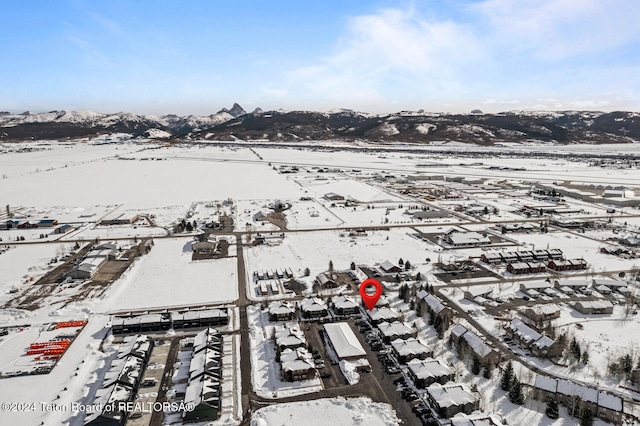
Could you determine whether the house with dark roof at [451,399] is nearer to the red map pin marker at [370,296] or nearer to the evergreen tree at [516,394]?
the evergreen tree at [516,394]

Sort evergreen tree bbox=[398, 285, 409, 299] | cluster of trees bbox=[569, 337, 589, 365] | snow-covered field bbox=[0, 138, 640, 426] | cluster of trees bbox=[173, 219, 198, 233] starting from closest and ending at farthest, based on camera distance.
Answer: snow-covered field bbox=[0, 138, 640, 426] < cluster of trees bbox=[569, 337, 589, 365] < evergreen tree bbox=[398, 285, 409, 299] < cluster of trees bbox=[173, 219, 198, 233]

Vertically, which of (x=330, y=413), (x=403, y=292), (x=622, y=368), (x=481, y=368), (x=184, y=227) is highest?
(x=184, y=227)

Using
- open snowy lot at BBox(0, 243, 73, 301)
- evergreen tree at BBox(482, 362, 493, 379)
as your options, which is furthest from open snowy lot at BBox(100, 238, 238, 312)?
evergreen tree at BBox(482, 362, 493, 379)

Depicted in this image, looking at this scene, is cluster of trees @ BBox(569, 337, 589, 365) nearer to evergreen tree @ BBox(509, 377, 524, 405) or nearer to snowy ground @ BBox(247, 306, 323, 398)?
evergreen tree @ BBox(509, 377, 524, 405)

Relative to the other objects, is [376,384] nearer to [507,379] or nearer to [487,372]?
[487,372]

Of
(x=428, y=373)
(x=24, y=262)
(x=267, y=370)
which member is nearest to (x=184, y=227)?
(x=24, y=262)
